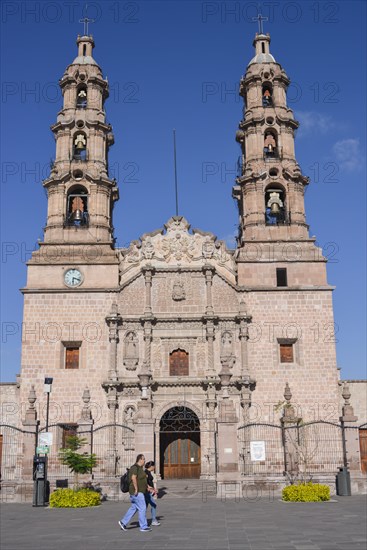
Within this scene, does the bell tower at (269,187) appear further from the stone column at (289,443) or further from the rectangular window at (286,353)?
the stone column at (289,443)

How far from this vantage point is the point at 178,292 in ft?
98.3

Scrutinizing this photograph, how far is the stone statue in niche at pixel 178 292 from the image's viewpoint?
2992cm

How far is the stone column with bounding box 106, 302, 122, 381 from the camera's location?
28578 mm

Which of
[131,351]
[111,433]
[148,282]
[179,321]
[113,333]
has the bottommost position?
[111,433]

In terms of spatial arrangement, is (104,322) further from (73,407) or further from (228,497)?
(228,497)

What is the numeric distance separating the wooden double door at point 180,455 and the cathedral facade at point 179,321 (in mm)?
49

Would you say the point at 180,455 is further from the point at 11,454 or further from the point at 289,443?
the point at 11,454

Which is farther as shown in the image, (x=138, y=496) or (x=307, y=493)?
(x=307, y=493)

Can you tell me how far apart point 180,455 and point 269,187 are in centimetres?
1428

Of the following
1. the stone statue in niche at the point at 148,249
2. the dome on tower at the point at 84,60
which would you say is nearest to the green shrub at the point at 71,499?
the stone statue in niche at the point at 148,249

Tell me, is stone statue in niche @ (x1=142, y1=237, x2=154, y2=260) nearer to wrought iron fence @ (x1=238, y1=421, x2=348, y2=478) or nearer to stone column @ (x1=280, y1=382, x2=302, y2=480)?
wrought iron fence @ (x1=238, y1=421, x2=348, y2=478)

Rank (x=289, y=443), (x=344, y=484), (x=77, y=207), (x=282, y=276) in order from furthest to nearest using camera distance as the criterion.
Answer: (x=77, y=207)
(x=282, y=276)
(x=289, y=443)
(x=344, y=484)

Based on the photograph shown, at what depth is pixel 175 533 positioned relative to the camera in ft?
41.2

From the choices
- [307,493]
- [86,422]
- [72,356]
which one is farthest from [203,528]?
[72,356]
